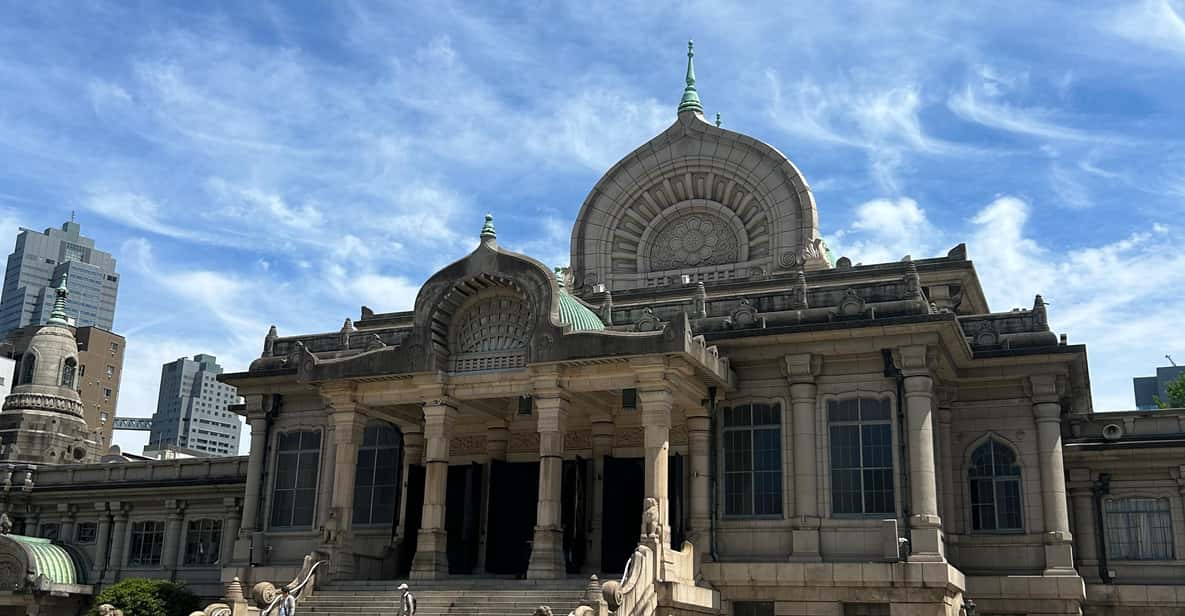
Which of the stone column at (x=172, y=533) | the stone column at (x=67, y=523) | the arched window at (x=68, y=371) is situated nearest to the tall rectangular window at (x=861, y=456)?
the stone column at (x=172, y=533)

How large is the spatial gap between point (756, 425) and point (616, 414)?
174 inches

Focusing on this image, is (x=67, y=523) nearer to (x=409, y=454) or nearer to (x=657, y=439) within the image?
(x=409, y=454)

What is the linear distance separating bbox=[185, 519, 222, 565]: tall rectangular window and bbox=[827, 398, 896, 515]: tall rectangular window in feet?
83.2

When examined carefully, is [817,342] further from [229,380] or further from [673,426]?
[229,380]

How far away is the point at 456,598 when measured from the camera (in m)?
28.0

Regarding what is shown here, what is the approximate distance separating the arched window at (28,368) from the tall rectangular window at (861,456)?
1738 inches

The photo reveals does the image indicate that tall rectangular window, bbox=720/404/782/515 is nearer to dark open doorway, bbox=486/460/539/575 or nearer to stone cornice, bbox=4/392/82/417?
dark open doorway, bbox=486/460/539/575

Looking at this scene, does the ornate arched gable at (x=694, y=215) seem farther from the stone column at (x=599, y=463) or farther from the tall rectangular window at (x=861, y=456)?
the tall rectangular window at (x=861, y=456)

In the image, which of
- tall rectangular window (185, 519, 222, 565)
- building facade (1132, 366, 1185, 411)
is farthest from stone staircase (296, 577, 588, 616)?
building facade (1132, 366, 1185, 411)

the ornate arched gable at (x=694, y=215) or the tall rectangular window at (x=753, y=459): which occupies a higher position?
the ornate arched gable at (x=694, y=215)

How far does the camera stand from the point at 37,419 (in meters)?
56.6

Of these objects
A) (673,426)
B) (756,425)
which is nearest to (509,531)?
(673,426)

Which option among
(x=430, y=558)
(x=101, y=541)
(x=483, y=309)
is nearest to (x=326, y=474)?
(x=430, y=558)

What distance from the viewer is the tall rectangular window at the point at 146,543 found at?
46438mm
